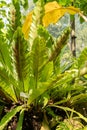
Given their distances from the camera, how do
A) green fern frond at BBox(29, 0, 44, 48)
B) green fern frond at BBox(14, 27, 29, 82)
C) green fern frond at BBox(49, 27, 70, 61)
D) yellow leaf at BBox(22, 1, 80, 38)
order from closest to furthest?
green fern frond at BBox(14, 27, 29, 82) → green fern frond at BBox(49, 27, 70, 61) → green fern frond at BBox(29, 0, 44, 48) → yellow leaf at BBox(22, 1, 80, 38)

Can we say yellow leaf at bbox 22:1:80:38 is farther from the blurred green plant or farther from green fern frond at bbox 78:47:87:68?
green fern frond at bbox 78:47:87:68

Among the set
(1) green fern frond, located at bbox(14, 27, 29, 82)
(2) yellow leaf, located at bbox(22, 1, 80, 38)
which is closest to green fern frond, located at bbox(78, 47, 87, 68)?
(1) green fern frond, located at bbox(14, 27, 29, 82)

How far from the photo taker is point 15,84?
4.20 ft

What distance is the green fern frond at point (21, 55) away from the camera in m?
1.17

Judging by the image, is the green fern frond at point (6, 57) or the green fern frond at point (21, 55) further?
the green fern frond at point (6, 57)

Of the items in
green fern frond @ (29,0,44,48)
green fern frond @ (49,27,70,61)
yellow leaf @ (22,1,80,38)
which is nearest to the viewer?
green fern frond @ (49,27,70,61)

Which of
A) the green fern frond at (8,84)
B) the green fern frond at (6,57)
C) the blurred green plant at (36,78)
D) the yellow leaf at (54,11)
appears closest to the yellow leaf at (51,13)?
the yellow leaf at (54,11)

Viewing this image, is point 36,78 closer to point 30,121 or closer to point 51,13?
point 30,121

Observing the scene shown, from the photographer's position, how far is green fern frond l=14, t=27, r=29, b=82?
3.84ft

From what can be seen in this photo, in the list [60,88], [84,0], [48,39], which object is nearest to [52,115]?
[60,88]

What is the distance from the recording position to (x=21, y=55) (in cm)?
121

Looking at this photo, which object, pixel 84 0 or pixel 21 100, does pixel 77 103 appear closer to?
pixel 21 100

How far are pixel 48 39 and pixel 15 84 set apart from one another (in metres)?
0.33

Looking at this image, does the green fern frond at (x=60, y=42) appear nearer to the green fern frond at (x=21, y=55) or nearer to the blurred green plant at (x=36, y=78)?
the blurred green plant at (x=36, y=78)
